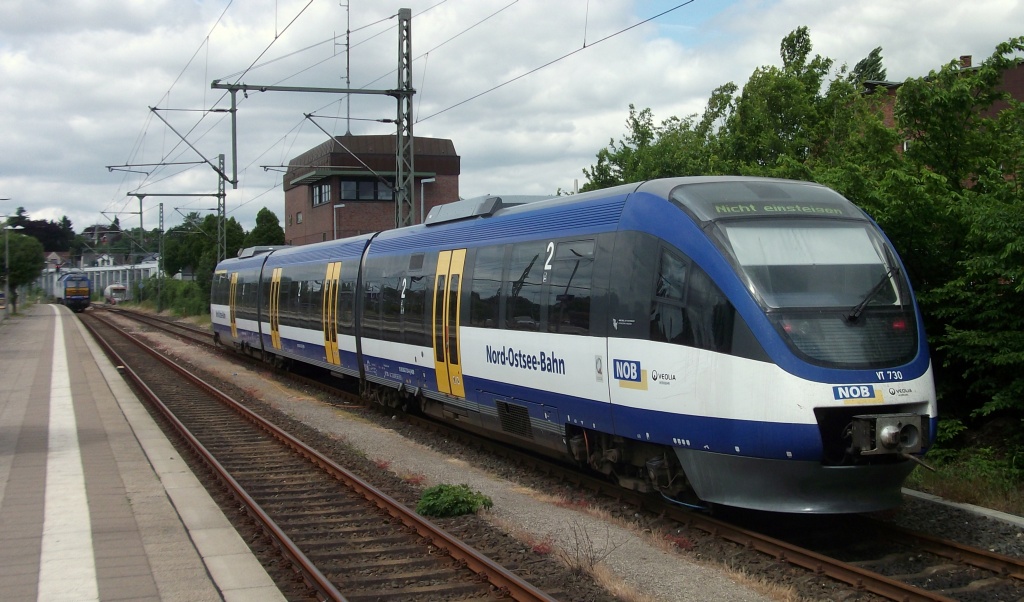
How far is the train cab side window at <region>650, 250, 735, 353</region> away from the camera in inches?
307

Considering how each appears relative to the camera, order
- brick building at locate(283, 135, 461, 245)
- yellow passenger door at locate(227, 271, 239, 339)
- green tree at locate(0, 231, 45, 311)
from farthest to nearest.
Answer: green tree at locate(0, 231, 45, 311)
brick building at locate(283, 135, 461, 245)
yellow passenger door at locate(227, 271, 239, 339)

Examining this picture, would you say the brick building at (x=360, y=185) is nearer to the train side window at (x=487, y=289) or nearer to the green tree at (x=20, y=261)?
the green tree at (x=20, y=261)

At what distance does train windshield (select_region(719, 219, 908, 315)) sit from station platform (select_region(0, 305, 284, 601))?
4.52 m

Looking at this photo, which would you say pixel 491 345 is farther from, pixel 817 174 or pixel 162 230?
pixel 162 230

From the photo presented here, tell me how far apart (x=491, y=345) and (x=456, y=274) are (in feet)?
5.36

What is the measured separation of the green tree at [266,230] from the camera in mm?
84750

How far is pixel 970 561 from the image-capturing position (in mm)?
7285

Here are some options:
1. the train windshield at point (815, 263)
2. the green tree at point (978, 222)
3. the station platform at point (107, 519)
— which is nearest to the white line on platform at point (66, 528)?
the station platform at point (107, 519)

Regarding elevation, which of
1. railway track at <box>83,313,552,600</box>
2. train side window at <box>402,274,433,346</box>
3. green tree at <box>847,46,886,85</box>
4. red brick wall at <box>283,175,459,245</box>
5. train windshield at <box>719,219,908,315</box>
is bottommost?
railway track at <box>83,313,552,600</box>

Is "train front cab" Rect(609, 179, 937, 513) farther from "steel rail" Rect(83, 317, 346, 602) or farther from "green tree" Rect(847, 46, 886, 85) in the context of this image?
"green tree" Rect(847, 46, 886, 85)

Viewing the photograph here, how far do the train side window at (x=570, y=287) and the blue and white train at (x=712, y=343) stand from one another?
0.02m

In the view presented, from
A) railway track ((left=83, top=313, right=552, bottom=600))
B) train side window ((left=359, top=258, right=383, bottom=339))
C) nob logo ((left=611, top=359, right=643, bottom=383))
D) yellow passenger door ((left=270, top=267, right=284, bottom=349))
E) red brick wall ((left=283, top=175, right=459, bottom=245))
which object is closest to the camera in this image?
railway track ((left=83, top=313, right=552, bottom=600))

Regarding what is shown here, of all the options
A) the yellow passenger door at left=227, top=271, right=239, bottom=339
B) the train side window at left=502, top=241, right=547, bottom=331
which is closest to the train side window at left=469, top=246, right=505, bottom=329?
the train side window at left=502, top=241, right=547, bottom=331

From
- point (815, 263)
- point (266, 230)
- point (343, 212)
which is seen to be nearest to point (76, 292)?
point (266, 230)
